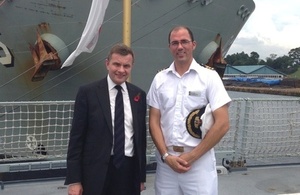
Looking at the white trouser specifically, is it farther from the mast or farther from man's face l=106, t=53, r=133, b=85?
the mast

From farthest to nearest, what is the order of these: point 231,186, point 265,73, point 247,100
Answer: point 265,73 → point 247,100 → point 231,186

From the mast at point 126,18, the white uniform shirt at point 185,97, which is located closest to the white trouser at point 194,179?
the white uniform shirt at point 185,97

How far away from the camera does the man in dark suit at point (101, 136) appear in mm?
2197

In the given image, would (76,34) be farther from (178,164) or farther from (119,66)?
(178,164)

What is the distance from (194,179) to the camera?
2309 millimetres

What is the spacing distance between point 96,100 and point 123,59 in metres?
0.27

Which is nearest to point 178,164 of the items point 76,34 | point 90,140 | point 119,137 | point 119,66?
point 119,137

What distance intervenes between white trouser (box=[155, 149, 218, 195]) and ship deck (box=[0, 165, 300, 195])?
53.7 inches

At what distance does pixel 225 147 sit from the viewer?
15.6 ft

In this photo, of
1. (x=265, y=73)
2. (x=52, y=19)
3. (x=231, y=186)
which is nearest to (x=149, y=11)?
(x=52, y=19)

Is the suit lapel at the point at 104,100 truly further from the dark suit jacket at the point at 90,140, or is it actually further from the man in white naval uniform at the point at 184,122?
the man in white naval uniform at the point at 184,122

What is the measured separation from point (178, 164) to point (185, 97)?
39 cm

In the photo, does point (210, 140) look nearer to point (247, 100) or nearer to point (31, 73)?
point (247, 100)

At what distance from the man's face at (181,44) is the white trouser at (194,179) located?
0.58m
